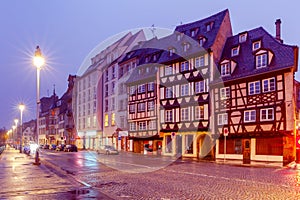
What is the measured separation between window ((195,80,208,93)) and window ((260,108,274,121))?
306 inches

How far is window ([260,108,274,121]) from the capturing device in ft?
106

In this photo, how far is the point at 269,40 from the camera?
3509 centimetres

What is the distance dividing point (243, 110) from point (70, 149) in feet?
112

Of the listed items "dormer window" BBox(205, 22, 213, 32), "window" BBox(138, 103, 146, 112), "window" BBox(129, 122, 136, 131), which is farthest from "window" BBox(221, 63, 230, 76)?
"window" BBox(129, 122, 136, 131)

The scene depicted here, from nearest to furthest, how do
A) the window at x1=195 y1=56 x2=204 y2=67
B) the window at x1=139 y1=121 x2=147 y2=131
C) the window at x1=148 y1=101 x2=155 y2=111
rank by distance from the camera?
the window at x1=195 y1=56 x2=204 y2=67 < the window at x1=148 y1=101 x2=155 y2=111 < the window at x1=139 y1=121 x2=147 y2=131

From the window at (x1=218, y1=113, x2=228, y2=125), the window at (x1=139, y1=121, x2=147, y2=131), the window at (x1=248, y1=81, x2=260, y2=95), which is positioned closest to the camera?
the window at (x1=248, y1=81, x2=260, y2=95)

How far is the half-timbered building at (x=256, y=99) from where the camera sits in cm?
3102

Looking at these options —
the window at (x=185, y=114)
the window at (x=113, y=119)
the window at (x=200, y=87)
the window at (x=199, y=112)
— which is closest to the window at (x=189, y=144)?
the window at (x=185, y=114)

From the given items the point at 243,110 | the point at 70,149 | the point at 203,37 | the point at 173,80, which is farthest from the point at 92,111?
the point at 243,110

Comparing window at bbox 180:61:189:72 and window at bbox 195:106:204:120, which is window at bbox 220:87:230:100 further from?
window at bbox 180:61:189:72

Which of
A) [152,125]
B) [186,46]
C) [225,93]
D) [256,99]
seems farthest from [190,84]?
[256,99]

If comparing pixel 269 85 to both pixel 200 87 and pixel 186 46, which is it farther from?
pixel 186 46

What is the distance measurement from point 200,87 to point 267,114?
30.9 ft

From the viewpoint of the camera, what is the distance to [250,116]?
34.1 meters
